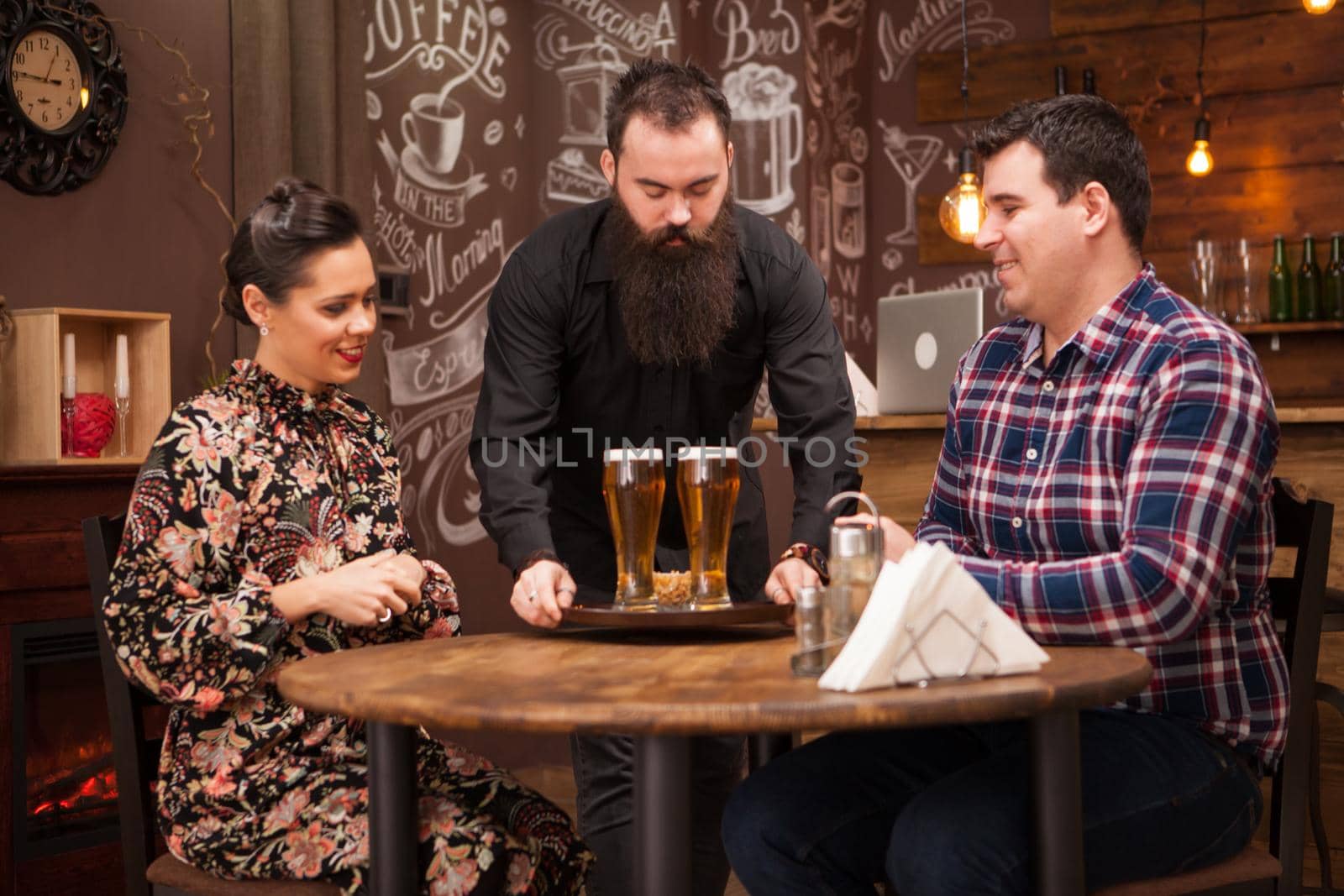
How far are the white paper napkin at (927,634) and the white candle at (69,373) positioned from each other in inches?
83.7

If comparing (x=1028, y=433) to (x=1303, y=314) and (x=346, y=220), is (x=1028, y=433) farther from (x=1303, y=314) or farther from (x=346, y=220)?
(x=1303, y=314)

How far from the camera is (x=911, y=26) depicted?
633cm

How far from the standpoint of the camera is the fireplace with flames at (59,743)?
2816 millimetres

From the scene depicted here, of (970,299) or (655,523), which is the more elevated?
(970,299)

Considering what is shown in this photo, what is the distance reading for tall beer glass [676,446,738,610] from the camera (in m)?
1.87

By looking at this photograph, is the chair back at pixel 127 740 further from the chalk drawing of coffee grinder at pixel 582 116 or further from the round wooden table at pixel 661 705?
the chalk drawing of coffee grinder at pixel 582 116

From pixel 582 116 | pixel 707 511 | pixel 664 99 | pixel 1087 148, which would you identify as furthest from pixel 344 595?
pixel 582 116

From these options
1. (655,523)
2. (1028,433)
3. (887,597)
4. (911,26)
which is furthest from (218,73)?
(911,26)

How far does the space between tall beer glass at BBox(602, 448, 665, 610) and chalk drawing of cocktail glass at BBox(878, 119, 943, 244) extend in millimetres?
4661

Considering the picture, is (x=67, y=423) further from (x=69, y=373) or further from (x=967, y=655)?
(x=967, y=655)

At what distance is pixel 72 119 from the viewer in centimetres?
320

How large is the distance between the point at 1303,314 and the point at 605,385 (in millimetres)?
4074

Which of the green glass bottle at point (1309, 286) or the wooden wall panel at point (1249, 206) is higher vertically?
the wooden wall panel at point (1249, 206)

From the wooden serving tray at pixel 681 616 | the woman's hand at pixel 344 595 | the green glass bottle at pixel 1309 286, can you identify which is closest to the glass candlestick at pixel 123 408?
the woman's hand at pixel 344 595
